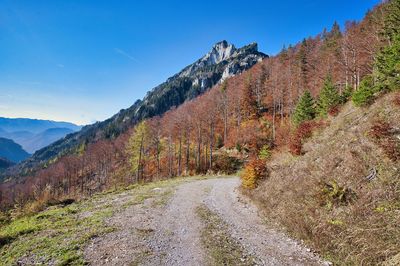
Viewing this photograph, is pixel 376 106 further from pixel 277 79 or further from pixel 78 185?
pixel 78 185

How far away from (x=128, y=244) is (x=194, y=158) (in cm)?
3984

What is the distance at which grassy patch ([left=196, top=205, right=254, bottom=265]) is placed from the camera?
7.06 meters

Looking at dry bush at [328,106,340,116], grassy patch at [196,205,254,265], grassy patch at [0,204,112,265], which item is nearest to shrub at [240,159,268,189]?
grassy patch at [196,205,254,265]

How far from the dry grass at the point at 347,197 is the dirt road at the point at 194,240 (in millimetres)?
753

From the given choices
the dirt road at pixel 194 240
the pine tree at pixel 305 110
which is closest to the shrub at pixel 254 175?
the dirt road at pixel 194 240

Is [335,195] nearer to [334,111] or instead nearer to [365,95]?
[365,95]

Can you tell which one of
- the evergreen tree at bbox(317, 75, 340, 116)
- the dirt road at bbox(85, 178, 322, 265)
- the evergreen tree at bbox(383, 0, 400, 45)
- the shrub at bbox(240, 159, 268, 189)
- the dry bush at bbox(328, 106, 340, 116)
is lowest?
the dirt road at bbox(85, 178, 322, 265)

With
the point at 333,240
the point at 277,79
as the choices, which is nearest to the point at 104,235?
the point at 333,240

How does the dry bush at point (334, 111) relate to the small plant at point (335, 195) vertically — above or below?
above

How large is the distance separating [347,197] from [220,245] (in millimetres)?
4941

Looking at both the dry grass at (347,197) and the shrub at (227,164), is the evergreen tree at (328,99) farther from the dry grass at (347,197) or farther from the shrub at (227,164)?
the shrub at (227,164)

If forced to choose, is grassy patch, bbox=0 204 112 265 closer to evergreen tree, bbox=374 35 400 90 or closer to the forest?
the forest

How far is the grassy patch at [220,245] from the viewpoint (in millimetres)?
7059

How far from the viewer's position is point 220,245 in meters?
8.23
